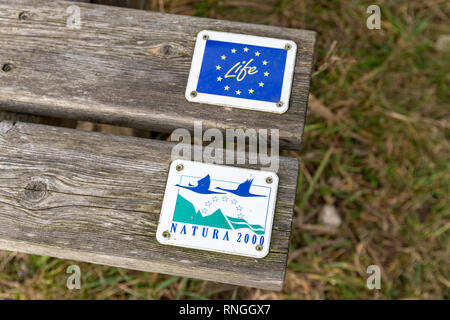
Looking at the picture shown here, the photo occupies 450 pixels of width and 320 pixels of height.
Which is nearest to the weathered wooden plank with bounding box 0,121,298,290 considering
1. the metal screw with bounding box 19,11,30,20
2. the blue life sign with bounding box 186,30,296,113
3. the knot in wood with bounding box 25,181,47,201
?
the knot in wood with bounding box 25,181,47,201

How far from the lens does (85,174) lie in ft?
4.13

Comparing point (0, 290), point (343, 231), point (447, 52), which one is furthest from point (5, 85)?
point (447, 52)

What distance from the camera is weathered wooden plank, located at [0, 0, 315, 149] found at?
131 cm

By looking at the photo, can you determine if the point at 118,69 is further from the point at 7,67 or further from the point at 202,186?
the point at 202,186

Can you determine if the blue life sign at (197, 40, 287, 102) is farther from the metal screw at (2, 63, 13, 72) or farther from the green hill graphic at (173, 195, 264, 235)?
the metal screw at (2, 63, 13, 72)

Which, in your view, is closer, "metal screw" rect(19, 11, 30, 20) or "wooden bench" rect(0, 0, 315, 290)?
"wooden bench" rect(0, 0, 315, 290)

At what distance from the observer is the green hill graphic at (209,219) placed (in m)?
1.19

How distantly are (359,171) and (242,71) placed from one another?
1.15m

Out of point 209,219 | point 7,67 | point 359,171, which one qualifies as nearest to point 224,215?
point 209,219

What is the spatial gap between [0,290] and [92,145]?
1123 millimetres

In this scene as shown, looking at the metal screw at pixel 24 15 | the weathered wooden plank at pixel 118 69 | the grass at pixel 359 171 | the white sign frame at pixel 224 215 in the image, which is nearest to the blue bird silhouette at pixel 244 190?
the white sign frame at pixel 224 215

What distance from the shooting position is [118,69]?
4.48 feet

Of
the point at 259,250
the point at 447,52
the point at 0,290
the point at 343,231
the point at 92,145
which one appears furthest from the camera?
the point at 447,52

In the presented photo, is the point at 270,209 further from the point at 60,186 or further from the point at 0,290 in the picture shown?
the point at 0,290
